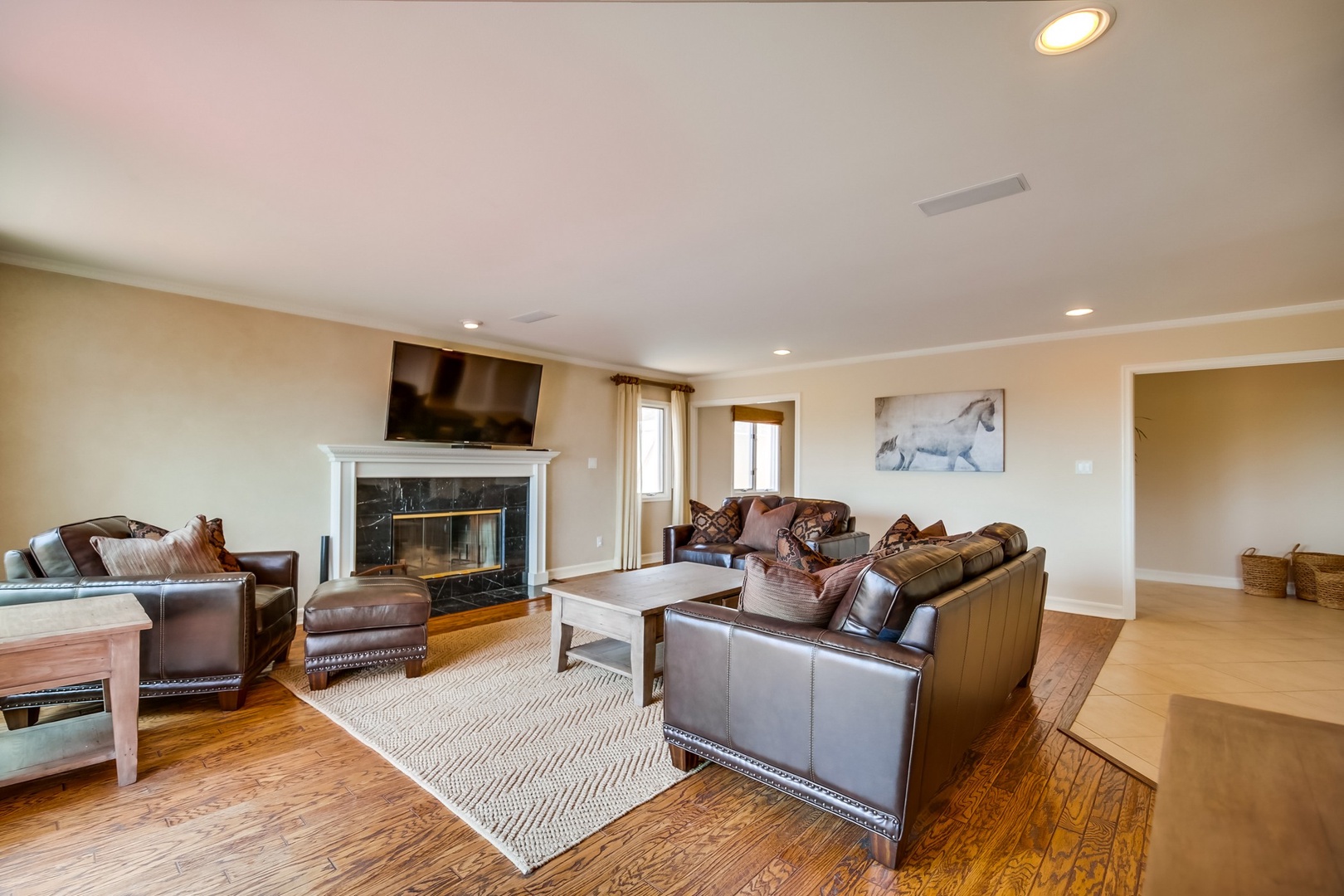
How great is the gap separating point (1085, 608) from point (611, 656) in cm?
406

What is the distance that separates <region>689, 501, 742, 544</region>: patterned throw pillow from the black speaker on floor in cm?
297

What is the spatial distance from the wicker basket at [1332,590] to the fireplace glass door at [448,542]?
7.27 metres

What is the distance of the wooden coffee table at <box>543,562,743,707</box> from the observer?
286cm

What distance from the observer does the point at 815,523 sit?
4973mm

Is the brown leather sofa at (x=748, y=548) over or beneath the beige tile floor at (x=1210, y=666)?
over

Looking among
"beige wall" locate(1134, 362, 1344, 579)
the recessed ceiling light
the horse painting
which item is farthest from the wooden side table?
"beige wall" locate(1134, 362, 1344, 579)

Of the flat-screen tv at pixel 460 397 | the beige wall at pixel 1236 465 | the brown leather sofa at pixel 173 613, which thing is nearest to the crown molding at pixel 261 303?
the flat-screen tv at pixel 460 397

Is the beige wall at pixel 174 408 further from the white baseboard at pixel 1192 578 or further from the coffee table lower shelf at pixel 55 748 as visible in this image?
the white baseboard at pixel 1192 578

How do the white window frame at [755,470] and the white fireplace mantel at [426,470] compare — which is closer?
the white fireplace mantel at [426,470]

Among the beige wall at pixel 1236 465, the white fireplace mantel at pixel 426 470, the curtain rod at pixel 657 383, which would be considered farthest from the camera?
the curtain rod at pixel 657 383

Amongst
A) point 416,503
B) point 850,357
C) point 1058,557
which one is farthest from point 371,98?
point 1058,557

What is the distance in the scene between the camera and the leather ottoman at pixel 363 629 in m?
2.96

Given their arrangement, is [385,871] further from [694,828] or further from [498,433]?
[498,433]

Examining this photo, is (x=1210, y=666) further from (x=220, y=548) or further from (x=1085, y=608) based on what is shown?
(x=220, y=548)
